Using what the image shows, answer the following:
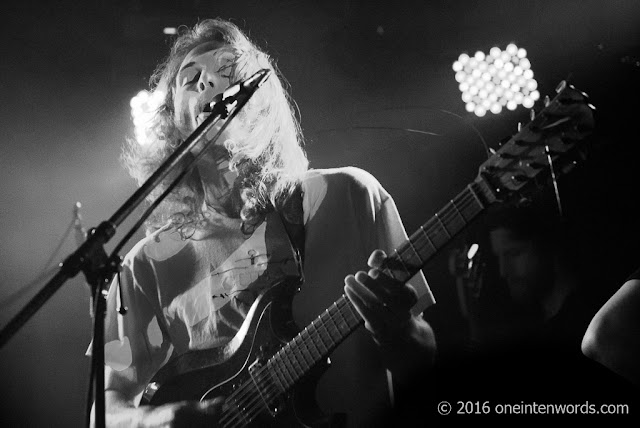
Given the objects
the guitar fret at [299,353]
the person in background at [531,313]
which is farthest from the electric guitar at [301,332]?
the person in background at [531,313]

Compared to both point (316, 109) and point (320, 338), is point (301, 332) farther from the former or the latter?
point (316, 109)

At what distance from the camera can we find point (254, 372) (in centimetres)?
233

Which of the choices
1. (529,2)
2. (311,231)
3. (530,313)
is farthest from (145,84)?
(530,313)

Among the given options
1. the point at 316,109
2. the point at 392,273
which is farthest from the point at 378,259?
the point at 316,109

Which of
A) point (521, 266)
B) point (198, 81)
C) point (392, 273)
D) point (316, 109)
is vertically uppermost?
point (198, 81)

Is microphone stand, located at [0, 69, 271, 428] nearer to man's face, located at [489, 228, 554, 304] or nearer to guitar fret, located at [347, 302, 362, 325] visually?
guitar fret, located at [347, 302, 362, 325]

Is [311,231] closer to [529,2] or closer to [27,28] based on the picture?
[529,2]

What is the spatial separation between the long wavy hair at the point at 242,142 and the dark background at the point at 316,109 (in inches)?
11.6

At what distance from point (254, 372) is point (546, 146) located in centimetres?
119

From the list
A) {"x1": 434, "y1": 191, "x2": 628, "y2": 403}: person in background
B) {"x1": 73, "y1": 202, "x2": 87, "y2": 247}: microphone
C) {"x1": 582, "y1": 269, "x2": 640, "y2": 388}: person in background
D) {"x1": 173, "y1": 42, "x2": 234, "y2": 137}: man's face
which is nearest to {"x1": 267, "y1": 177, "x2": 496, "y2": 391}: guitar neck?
{"x1": 582, "y1": 269, "x2": 640, "y2": 388}: person in background

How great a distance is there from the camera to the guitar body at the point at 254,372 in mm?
2281

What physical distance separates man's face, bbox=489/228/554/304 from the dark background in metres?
0.26

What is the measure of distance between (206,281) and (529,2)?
1929 millimetres

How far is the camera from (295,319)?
99.3 inches
